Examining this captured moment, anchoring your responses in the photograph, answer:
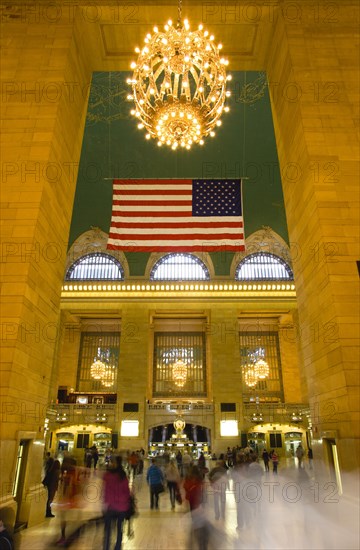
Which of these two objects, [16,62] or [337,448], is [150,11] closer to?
[16,62]

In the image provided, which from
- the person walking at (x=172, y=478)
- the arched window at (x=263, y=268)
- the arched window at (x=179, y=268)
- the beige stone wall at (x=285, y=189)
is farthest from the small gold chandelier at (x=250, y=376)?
the beige stone wall at (x=285, y=189)

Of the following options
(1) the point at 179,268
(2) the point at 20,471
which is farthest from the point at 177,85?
(1) the point at 179,268

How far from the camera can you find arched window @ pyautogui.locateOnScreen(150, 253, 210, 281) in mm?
24969

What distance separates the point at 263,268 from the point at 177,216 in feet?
54.4

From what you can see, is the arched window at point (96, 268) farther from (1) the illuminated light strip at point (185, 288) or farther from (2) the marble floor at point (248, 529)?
(2) the marble floor at point (248, 529)

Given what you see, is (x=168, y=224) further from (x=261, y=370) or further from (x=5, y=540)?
(x=261, y=370)

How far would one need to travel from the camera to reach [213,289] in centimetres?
2411

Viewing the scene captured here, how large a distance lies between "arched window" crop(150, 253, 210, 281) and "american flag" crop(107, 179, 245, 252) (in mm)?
14951

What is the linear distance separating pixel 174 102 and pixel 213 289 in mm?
17886

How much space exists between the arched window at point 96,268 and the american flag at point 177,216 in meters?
15.4

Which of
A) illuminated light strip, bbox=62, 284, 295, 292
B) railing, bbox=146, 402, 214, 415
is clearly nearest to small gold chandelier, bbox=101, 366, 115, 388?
railing, bbox=146, 402, 214, 415

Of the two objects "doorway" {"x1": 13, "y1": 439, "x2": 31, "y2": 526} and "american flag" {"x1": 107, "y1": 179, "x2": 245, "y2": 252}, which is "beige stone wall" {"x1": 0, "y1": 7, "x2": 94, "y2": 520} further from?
"american flag" {"x1": 107, "y1": 179, "x2": 245, "y2": 252}

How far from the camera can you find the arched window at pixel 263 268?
25048mm

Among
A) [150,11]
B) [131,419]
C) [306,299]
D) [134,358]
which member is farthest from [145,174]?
[306,299]
